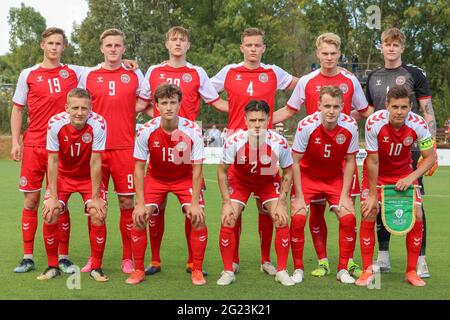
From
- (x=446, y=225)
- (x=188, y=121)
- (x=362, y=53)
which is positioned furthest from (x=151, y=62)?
(x=188, y=121)

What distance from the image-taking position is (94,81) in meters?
6.75

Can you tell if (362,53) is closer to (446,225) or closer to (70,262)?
(446,225)

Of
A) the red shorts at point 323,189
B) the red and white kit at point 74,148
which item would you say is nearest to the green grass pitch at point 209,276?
the red shorts at point 323,189

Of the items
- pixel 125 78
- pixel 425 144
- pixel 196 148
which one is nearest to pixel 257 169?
pixel 196 148

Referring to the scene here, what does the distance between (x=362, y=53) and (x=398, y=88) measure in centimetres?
3213

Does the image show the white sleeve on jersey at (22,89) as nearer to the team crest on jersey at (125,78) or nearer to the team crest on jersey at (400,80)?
the team crest on jersey at (125,78)

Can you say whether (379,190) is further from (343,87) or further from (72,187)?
(72,187)

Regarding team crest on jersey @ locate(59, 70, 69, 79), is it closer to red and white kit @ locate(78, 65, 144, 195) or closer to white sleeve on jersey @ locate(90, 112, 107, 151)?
red and white kit @ locate(78, 65, 144, 195)

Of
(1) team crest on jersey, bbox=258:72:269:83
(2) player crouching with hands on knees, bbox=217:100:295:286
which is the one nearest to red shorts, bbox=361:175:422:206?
(2) player crouching with hands on knees, bbox=217:100:295:286

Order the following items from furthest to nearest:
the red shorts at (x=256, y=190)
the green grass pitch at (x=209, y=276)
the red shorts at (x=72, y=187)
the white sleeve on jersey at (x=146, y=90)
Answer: the white sleeve on jersey at (x=146, y=90) → the red shorts at (x=72, y=187) → the red shorts at (x=256, y=190) → the green grass pitch at (x=209, y=276)

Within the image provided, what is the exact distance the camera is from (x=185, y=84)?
6785mm

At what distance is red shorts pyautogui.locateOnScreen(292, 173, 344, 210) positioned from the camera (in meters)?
6.29

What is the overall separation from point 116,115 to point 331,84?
2.05 meters

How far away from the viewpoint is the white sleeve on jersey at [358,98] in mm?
6711
